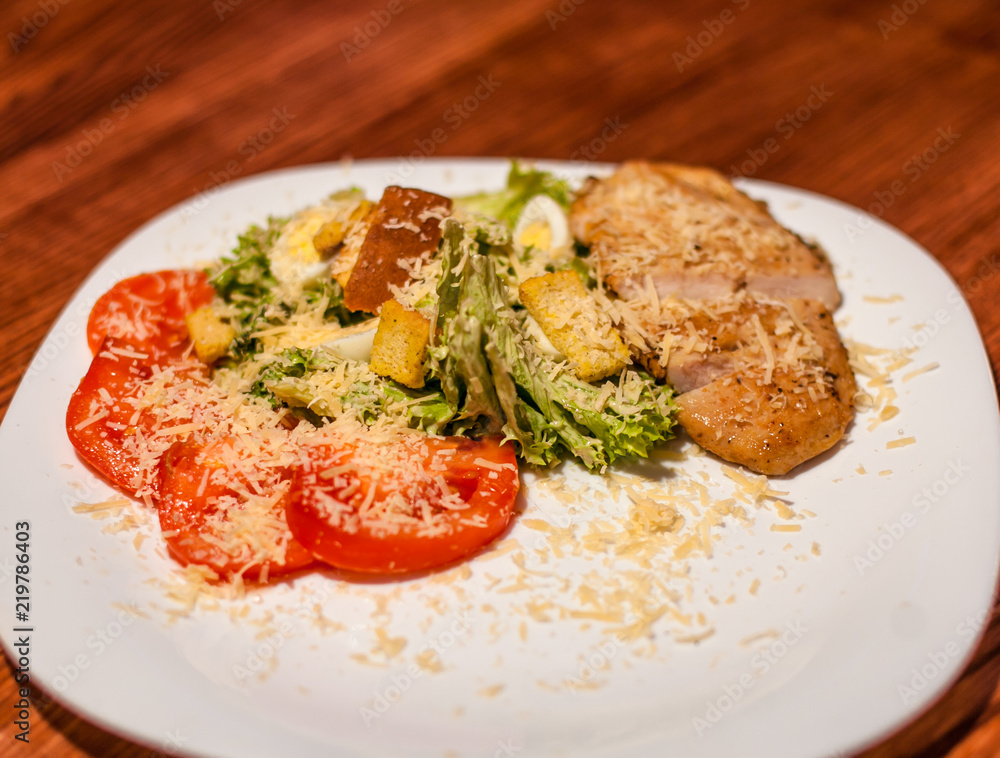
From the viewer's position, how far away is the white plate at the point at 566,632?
2275 mm

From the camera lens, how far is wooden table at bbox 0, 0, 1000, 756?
16.1 feet

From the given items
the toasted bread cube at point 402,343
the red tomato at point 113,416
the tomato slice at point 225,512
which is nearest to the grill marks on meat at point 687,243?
the toasted bread cube at point 402,343

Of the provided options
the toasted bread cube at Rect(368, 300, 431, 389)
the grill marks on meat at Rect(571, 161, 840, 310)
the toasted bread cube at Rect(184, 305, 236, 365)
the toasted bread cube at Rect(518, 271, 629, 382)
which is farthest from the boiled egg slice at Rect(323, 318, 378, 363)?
the grill marks on meat at Rect(571, 161, 840, 310)

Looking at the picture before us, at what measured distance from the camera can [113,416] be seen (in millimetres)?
3160

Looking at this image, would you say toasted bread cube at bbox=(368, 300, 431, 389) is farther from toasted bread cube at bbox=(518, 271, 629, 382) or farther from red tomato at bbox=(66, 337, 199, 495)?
red tomato at bbox=(66, 337, 199, 495)

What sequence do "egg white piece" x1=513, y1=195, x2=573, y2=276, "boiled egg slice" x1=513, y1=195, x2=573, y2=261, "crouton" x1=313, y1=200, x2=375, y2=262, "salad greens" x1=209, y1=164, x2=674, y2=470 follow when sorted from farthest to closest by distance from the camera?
"boiled egg slice" x1=513, y1=195, x2=573, y2=261 → "egg white piece" x1=513, y1=195, x2=573, y2=276 → "crouton" x1=313, y1=200, x2=375, y2=262 → "salad greens" x1=209, y1=164, x2=674, y2=470

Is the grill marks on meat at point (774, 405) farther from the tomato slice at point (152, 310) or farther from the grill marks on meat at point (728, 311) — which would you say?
the tomato slice at point (152, 310)

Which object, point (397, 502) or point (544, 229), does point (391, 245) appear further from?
point (397, 502)

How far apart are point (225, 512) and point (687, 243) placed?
7.84 ft

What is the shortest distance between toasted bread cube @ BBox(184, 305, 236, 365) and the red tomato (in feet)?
0.77

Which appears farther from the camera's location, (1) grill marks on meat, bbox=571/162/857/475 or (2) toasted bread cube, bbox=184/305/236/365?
(2) toasted bread cube, bbox=184/305/236/365

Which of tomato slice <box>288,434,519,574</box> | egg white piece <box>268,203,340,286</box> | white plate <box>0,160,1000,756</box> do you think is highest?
egg white piece <box>268,203,340,286</box>

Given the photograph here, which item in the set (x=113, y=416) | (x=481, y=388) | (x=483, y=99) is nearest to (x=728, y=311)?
(x=481, y=388)

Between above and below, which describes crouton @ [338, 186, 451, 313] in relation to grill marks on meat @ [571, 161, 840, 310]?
above
